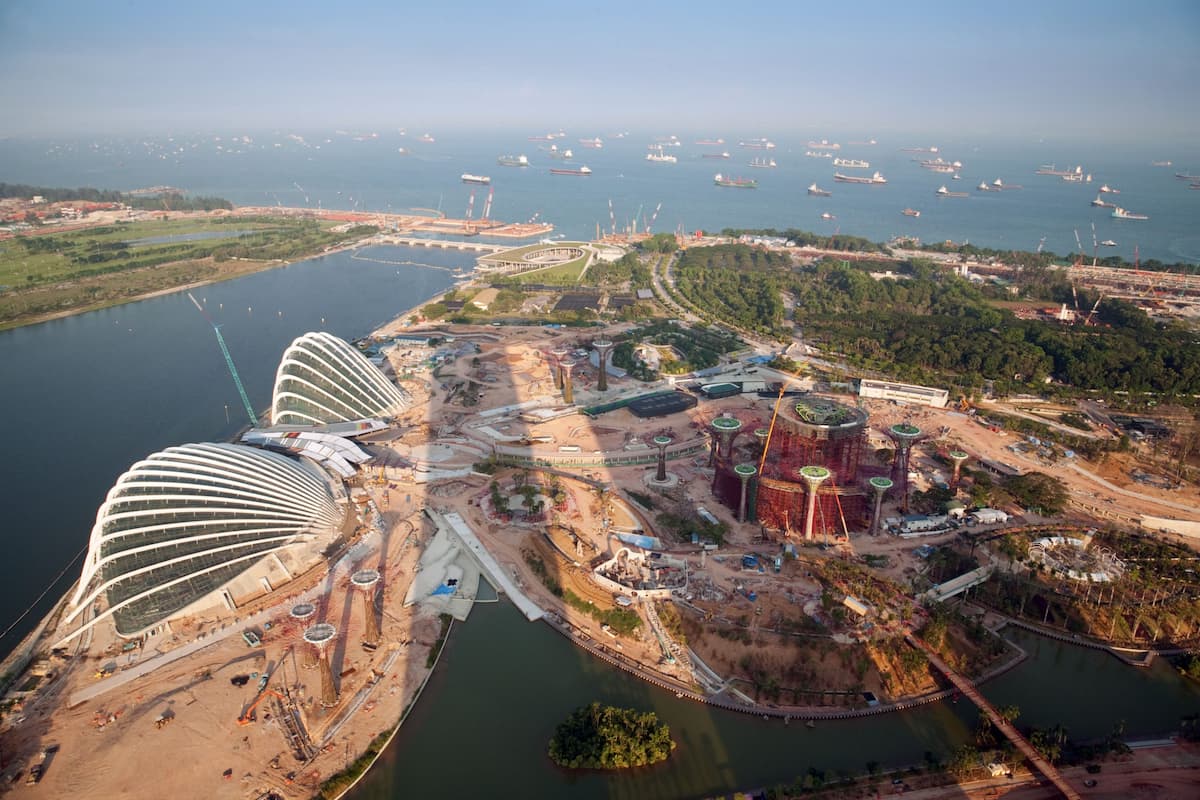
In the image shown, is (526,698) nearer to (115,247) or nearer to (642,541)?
(642,541)

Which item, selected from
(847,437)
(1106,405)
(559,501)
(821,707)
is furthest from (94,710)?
(1106,405)

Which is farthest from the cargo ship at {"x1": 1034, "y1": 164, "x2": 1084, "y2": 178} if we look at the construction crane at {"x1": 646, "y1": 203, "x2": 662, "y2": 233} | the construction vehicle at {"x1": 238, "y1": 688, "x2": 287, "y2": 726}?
the construction vehicle at {"x1": 238, "y1": 688, "x2": 287, "y2": 726}

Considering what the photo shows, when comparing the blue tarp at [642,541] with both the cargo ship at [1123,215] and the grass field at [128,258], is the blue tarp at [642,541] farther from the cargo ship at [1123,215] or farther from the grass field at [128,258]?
the cargo ship at [1123,215]

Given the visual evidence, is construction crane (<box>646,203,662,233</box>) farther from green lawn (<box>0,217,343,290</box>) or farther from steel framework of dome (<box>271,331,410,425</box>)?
steel framework of dome (<box>271,331,410,425</box>)

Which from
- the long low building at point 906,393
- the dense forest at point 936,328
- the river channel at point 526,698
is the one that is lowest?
the river channel at point 526,698

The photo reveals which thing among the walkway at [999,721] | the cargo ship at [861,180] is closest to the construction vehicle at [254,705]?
the walkway at [999,721]

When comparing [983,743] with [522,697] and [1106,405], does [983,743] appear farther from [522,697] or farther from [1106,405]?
[1106,405]

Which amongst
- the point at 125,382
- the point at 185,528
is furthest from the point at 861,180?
the point at 185,528
